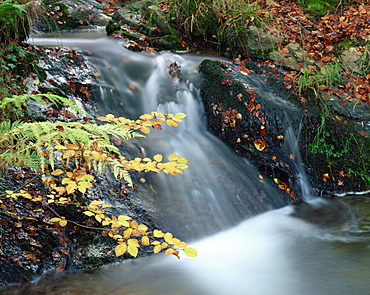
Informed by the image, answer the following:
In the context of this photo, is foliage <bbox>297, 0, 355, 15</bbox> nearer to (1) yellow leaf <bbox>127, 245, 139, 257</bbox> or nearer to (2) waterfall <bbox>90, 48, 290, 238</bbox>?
(2) waterfall <bbox>90, 48, 290, 238</bbox>

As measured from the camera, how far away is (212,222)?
4172 millimetres

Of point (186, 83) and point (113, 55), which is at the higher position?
point (113, 55)

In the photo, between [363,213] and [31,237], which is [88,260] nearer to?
[31,237]

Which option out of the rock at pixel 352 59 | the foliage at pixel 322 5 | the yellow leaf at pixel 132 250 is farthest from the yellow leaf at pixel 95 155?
the foliage at pixel 322 5

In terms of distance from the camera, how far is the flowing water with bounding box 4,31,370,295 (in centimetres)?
319

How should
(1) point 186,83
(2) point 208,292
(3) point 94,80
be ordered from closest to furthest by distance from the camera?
(2) point 208,292 → (3) point 94,80 → (1) point 186,83

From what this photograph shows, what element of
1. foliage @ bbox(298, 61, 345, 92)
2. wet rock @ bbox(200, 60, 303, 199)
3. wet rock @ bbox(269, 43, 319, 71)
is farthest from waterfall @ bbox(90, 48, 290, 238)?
foliage @ bbox(298, 61, 345, 92)

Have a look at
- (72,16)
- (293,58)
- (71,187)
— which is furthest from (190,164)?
(72,16)

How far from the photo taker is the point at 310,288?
10.4 ft

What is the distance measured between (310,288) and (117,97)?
3603mm

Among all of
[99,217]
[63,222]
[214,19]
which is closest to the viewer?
[63,222]

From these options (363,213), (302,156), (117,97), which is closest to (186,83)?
(117,97)

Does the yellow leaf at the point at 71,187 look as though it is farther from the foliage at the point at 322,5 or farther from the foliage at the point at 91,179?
the foliage at the point at 322,5

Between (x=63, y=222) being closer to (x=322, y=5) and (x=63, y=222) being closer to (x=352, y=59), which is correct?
(x=352, y=59)
